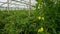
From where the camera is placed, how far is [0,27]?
3559 mm

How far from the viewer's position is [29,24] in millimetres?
2658

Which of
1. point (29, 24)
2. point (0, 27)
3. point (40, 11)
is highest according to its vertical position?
point (40, 11)

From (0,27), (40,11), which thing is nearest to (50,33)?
(40,11)

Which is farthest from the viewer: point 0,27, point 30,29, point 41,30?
point 0,27

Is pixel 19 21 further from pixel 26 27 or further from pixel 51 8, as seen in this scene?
pixel 51 8

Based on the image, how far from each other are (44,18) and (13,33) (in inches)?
24.1

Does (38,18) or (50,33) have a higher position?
(38,18)

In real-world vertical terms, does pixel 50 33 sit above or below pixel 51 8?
below

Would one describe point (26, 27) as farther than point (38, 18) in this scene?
Yes

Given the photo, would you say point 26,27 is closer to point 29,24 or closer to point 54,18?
point 29,24

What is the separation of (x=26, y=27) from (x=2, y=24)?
1.02 m

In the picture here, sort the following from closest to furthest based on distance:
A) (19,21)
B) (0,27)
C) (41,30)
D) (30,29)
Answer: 1. (41,30)
2. (30,29)
3. (19,21)
4. (0,27)

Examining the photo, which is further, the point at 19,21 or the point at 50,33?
the point at 19,21

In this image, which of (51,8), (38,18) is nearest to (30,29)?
(38,18)
